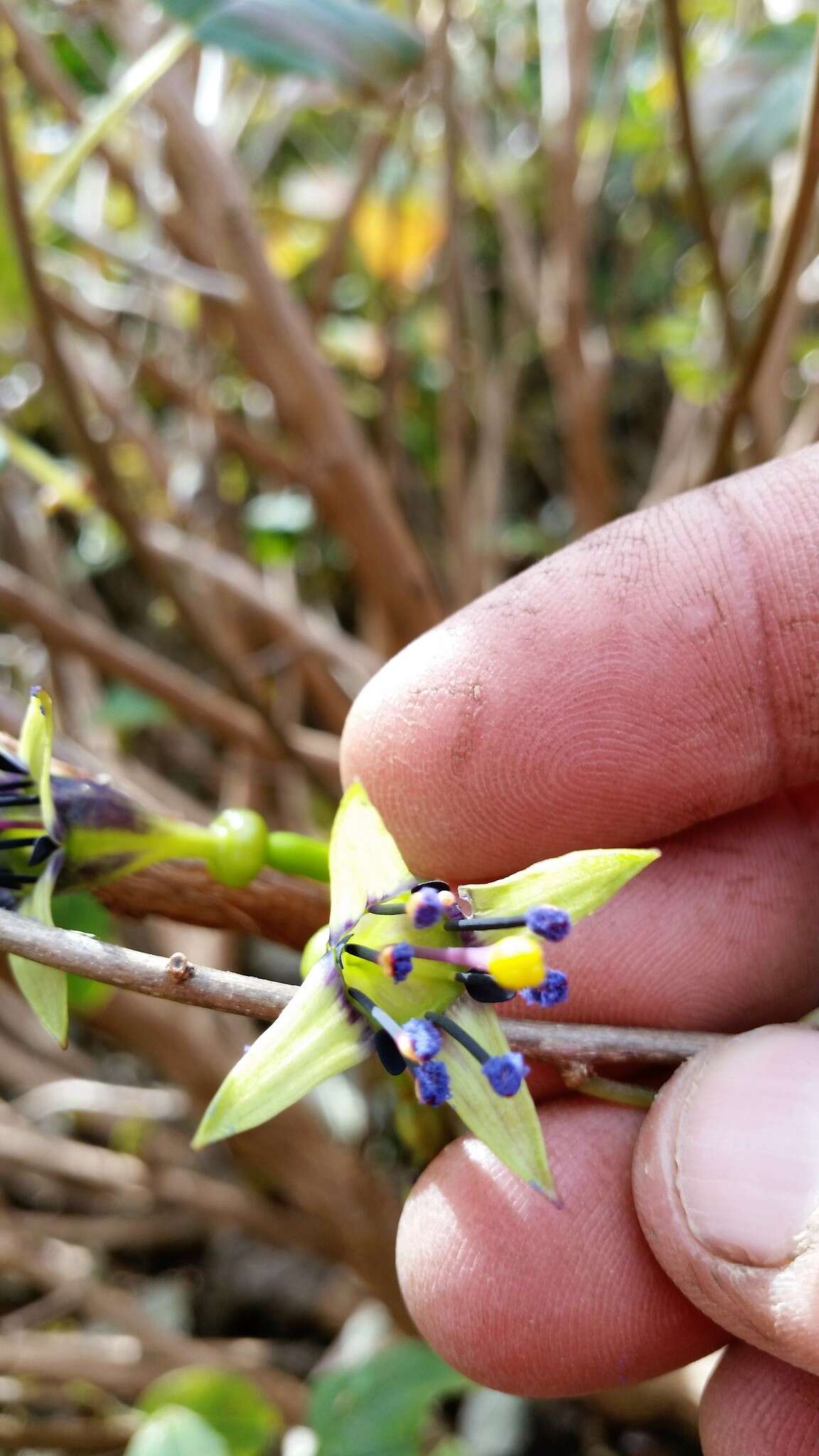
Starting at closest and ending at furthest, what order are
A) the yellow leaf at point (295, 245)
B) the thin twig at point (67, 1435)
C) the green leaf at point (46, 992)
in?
the green leaf at point (46, 992)
the thin twig at point (67, 1435)
the yellow leaf at point (295, 245)

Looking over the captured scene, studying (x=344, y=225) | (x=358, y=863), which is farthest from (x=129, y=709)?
(x=358, y=863)

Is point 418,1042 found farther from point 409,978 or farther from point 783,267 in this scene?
point 783,267

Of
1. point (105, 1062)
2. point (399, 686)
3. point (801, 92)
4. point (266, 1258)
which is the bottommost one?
point (266, 1258)

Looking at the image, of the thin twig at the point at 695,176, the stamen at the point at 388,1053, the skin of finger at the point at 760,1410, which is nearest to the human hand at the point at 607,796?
the skin of finger at the point at 760,1410

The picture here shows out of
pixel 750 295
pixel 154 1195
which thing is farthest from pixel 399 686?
pixel 750 295

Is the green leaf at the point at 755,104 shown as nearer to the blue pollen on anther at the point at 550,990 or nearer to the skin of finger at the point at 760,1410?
the blue pollen on anther at the point at 550,990

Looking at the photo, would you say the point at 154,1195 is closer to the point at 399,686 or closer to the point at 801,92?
the point at 399,686
